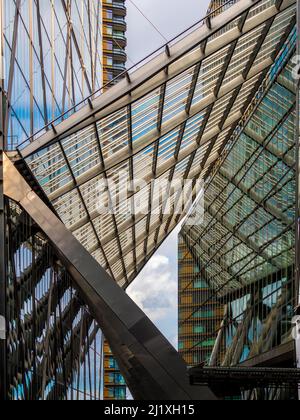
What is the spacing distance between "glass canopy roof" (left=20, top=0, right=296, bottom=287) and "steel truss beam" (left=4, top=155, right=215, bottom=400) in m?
1.30

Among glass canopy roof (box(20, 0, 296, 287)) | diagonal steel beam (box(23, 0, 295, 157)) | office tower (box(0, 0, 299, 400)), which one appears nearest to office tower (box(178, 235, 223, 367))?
office tower (box(0, 0, 299, 400))

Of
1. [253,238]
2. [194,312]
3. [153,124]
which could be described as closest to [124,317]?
[153,124]

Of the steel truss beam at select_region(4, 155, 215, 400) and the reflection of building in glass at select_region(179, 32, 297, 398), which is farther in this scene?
the reflection of building in glass at select_region(179, 32, 297, 398)

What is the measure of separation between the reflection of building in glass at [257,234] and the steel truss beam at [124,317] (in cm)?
1420

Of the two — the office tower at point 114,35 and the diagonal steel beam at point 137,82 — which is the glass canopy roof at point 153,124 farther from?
the office tower at point 114,35

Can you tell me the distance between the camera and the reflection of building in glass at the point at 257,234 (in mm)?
35938

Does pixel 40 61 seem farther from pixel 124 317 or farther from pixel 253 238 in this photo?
pixel 253 238

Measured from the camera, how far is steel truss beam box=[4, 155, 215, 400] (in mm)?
19547

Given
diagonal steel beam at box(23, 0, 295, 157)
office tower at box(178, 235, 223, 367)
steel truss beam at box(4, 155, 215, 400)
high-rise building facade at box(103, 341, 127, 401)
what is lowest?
steel truss beam at box(4, 155, 215, 400)

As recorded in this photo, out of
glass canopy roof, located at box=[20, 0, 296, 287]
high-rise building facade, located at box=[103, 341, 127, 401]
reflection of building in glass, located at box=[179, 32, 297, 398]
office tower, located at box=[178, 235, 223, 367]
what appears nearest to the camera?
glass canopy roof, located at box=[20, 0, 296, 287]

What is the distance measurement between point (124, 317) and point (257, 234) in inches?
869

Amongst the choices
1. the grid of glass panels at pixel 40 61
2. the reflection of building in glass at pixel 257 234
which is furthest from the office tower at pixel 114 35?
the grid of glass panels at pixel 40 61

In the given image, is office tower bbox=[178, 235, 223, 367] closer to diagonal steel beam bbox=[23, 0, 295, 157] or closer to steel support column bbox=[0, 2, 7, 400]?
diagonal steel beam bbox=[23, 0, 295, 157]

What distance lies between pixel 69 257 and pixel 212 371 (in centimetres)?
445
